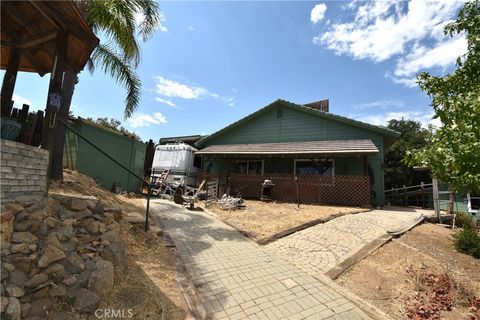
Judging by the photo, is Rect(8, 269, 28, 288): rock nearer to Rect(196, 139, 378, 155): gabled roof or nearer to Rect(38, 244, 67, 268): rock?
Rect(38, 244, 67, 268): rock

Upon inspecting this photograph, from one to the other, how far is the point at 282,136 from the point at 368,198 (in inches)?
265

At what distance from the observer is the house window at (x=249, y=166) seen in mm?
17094

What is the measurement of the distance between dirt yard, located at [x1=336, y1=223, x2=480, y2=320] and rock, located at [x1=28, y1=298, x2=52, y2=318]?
4411mm

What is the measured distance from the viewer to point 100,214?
15.4ft

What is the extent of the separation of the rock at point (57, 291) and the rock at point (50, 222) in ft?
3.12

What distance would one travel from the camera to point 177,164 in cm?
1623

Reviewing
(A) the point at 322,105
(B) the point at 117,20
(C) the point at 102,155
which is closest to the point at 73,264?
(B) the point at 117,20

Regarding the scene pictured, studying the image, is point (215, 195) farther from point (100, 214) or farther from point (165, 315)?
point (165, 315)

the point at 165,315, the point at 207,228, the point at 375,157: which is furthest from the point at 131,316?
the point at 375,157

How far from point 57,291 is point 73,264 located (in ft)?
1.44

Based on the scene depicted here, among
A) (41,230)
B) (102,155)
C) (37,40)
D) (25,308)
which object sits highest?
(37,40)

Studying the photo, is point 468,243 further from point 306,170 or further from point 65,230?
point 306,170

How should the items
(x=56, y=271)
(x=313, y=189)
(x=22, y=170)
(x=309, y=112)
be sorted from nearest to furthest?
(x=56, y=271)
(x=22, y=170)
(x=313, y=189)
(x=309, y=112)

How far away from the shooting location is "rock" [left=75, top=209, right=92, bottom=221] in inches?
166
